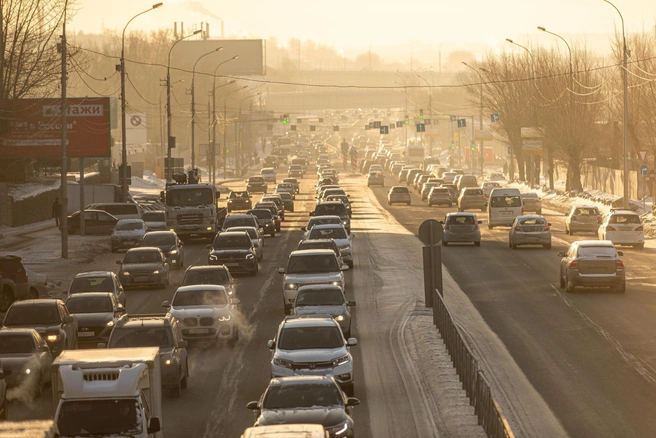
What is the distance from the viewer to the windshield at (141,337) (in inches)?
884

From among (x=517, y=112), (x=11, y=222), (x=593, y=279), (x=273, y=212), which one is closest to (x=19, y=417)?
(x=593, y=279)

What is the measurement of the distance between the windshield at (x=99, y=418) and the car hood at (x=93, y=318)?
12.7m

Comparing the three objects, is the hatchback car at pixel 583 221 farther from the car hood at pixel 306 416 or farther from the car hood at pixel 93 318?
the car hood at pixel 306 416

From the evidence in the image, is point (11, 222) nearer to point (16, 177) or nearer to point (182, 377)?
point (16, 177)

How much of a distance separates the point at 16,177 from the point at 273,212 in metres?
25.3

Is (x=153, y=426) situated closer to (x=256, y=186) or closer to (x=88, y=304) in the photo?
(x=88, y=304)

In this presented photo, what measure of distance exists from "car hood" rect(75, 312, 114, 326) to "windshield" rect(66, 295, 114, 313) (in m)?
0.21

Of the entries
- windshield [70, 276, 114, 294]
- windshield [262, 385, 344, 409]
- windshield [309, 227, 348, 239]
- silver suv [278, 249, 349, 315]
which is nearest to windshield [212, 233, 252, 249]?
windshield [309, 227, 348, 239]

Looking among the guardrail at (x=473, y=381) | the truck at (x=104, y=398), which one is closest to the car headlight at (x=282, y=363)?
the guardrail at (x=473, y=381)

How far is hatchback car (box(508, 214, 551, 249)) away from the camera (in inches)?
2018

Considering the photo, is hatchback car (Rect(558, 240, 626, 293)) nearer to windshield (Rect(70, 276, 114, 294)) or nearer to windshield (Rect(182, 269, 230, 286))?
windshield (Rect(182, 269, 230, 286))

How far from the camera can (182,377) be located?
917 inches

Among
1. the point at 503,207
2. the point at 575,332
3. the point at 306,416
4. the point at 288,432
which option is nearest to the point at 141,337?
the point at 306,416

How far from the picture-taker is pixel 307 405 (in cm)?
1720
